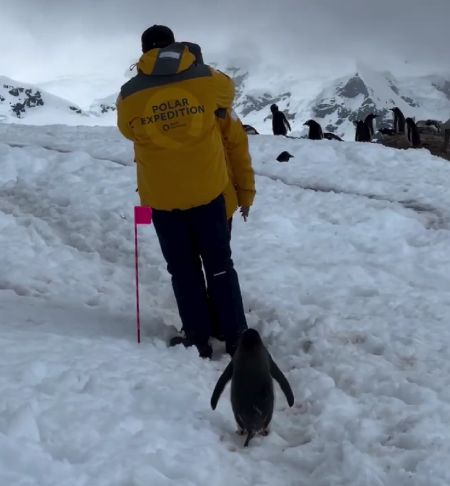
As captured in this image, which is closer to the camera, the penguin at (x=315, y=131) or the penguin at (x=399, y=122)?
the penguin at (x=315, y=131)

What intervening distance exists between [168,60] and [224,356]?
2.16 m

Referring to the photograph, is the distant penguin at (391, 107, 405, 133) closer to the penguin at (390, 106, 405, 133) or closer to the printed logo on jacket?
the penguin at (390, 106, 405, 133)

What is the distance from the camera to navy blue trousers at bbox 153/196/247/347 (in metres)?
4.43

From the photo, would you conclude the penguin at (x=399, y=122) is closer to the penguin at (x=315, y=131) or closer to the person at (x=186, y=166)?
the penguin at (x=315, y=131)

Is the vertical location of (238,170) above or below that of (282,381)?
above

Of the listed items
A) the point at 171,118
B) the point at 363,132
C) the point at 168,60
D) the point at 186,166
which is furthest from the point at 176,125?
the point at 363,132

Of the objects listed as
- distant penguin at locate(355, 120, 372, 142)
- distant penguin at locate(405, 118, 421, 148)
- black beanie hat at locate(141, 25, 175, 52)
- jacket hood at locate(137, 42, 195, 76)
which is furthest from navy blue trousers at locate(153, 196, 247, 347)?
distant penguin at locate(355, 120, 372, 142)

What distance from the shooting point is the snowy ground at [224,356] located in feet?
10.1

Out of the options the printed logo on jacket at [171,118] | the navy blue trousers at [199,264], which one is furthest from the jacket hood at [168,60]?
the navy blue trousers at [199,264]

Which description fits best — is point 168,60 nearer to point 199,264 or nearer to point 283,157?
point 199,264

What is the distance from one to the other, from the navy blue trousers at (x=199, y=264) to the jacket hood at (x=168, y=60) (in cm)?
93

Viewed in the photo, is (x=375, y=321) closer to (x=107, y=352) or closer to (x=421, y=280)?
(x=421, y=280)

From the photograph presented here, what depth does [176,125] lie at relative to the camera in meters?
4.12

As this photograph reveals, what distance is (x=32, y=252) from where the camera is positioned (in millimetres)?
6746
